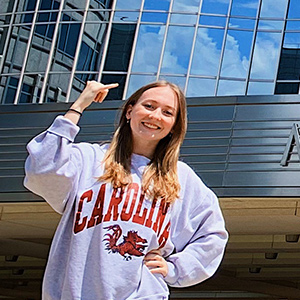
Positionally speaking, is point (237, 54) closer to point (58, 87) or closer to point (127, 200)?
point (58, 87)

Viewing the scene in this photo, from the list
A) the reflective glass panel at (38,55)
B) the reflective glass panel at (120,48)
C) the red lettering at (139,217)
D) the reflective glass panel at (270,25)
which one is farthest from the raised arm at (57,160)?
the reflective glass panel at (38,55)

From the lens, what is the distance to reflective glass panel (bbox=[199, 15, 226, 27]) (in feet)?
51.6

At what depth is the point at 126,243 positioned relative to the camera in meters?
3.19

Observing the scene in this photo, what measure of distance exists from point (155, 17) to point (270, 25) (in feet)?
7.24

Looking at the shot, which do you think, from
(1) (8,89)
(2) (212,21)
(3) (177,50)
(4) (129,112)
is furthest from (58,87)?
(4) (129,112)

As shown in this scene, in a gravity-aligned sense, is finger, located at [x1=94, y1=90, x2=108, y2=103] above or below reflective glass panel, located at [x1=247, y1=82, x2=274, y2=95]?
below

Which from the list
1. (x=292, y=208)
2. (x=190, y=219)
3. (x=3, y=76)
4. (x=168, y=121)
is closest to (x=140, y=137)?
(x=168, y=121)

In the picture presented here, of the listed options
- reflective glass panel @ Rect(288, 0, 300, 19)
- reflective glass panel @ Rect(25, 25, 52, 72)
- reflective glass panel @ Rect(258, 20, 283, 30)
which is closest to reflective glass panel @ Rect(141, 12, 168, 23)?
reflective glass panel @ Rect(258, 20, 283, 30)

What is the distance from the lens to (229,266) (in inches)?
1010

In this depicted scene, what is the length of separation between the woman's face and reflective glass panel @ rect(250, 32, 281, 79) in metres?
12.0

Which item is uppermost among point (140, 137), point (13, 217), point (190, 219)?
point (13, 217)

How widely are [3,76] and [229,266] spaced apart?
11.2 m

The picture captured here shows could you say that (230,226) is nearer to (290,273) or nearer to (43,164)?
(290,273)

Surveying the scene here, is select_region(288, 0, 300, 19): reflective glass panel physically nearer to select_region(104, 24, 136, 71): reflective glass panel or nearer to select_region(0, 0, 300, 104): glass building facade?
select_region(0, 0, 300, 104): glass building facade
